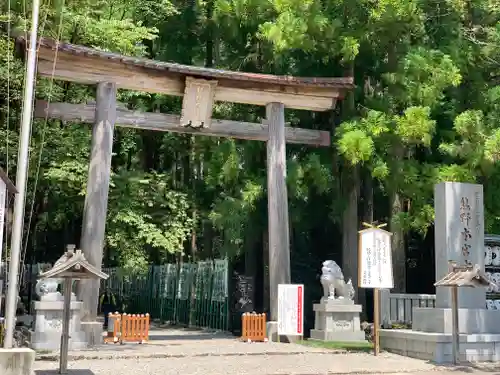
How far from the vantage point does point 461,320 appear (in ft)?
43.9

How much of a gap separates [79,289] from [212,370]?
5490mm

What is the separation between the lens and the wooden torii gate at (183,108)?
1577 centimetres

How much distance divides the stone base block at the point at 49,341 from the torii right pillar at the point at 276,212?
201 inches

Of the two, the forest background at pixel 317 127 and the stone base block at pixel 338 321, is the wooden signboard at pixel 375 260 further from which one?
the forest background at pixel 317 127

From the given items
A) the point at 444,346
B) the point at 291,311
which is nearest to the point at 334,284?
the point at 291,311

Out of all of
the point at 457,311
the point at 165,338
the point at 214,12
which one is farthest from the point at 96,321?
the point at 214,12

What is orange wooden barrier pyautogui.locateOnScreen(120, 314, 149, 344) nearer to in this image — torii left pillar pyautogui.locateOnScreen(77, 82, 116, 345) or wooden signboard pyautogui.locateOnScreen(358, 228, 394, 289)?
torii left pillar pyautogui.locateOnScreen(77, 82, 116, 345)

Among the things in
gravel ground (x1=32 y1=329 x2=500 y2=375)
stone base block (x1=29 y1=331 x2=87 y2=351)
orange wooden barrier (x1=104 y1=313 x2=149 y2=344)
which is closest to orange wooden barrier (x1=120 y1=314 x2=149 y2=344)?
orange wooden barrier (x1=104 y1=313 x2=149 y2=344)

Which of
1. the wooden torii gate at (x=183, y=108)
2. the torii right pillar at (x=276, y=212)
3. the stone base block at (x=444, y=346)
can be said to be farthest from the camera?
the torii right pillar at (x=276, y=212)

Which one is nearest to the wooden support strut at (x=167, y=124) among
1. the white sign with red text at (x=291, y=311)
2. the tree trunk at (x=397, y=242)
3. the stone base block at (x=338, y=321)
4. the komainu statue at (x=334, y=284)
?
the tree trunk at (x=397, y=242)

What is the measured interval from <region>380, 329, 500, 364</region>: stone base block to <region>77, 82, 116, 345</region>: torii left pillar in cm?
710

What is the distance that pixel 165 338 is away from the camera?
1791 centimetres

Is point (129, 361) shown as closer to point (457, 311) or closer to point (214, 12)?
point (457, 311)

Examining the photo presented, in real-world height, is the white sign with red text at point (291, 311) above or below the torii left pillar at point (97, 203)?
below
